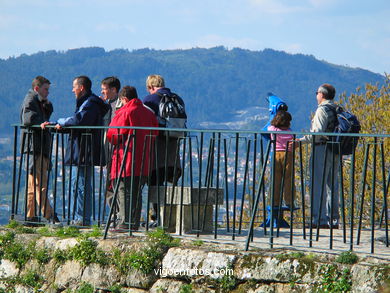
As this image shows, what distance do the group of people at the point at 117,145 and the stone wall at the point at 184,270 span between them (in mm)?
710

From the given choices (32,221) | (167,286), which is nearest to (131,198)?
(167,286)

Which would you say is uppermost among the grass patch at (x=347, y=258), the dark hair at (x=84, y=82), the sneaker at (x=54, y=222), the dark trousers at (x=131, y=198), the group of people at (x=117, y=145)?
the dark hair at (x=84, y=82)

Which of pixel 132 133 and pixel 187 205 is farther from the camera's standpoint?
pixel 187 205

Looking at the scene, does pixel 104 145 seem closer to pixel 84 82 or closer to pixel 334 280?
pixel 84 82

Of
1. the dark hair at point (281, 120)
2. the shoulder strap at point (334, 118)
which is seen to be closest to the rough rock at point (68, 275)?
the dark hair at point (281, 120)

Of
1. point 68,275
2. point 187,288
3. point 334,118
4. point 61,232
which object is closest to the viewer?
point 187,288

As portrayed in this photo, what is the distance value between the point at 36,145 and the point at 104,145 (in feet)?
3.64

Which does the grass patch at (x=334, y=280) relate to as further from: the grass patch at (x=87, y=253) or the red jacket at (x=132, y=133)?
the red jacket at (x=132, y=133)

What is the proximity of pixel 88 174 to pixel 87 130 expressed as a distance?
0.53 meters

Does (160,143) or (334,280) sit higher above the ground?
(160,143)

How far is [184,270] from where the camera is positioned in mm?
7066

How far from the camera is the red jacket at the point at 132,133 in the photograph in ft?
27.6

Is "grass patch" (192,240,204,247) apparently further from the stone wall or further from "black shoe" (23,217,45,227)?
"black shoe" (23,217,45,227)

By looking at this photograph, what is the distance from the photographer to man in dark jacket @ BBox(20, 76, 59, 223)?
31.3 feet
